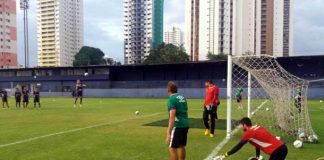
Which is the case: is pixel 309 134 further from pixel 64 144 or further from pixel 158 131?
pixel 64 144

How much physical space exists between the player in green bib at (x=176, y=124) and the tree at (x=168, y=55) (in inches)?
2935

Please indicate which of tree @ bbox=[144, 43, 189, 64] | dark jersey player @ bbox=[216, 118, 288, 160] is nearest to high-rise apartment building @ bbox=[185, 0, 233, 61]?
tree @ bbox=[144, 43, 189, 64]

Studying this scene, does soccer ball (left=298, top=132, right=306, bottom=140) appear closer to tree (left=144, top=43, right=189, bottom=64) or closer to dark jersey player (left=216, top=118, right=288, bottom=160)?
dark jersey player (left=216, top=118, right=288, bottom=160)

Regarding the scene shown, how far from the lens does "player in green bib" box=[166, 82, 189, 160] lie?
7.34 meters

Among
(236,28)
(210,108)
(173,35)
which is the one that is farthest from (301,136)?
(173,35)

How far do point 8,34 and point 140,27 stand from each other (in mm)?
39359

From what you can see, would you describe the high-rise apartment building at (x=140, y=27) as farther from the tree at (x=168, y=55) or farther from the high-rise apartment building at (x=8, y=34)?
the high-rise apartment building at (x=8, y=34)

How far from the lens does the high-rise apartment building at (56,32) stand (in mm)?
113562

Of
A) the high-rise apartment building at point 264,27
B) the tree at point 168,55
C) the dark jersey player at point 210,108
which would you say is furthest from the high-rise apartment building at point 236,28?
the dark jersey player at point 210,108

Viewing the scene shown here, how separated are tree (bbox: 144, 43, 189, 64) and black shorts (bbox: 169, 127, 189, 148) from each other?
74.6 m

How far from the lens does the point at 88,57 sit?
9956 centimetres

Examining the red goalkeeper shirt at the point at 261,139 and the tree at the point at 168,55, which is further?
the tree at the point at 168,55

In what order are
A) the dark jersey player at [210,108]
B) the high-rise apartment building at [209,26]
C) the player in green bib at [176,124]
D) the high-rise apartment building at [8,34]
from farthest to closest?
the high-rise apartment building at [8,34]
the high-rise apartment building at [209,26]
the dark jersey player at [210,108]
the player in green bib at [176,124]

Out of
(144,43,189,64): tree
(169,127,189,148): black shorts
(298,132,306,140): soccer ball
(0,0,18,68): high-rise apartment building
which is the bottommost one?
(298,132,306,140): soccer ball
